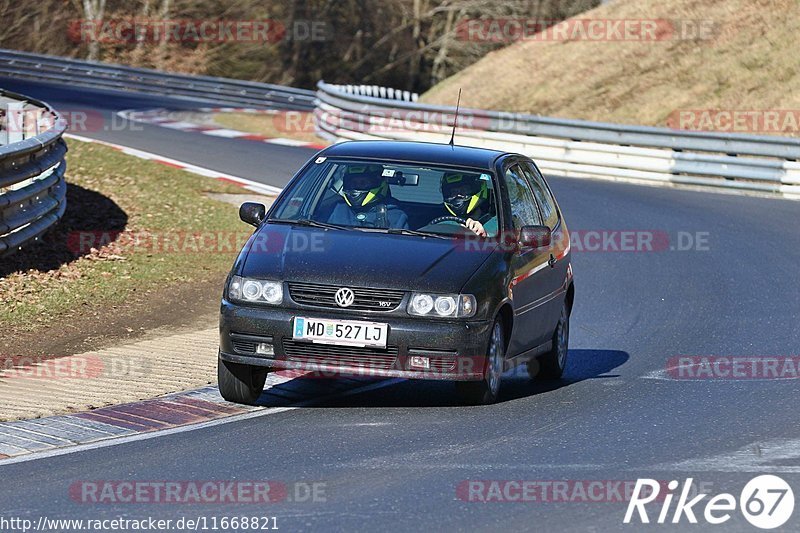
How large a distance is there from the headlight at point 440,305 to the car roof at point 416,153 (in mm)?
1515

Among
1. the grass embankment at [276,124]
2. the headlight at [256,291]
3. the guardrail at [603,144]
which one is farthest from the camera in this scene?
the grass embankment at [276,124]

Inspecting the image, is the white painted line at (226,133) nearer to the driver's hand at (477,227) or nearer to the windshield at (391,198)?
the windshield at (391,198)

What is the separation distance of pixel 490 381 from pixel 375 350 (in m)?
0.87

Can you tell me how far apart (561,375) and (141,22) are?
45.2 metres

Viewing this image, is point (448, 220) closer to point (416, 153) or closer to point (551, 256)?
point (416, 153)

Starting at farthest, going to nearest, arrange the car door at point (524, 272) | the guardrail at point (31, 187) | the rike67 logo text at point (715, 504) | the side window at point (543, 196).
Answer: the guardrail at point (31, 187)
the side window at point (543, 196)
the car door at point (524, 272)
the rike67 logo text at point (715, 504)

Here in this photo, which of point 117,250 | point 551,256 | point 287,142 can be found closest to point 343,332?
point 551,256

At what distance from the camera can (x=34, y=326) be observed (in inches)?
474

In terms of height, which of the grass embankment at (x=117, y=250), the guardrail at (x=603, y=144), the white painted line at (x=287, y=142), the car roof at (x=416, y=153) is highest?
the car roof at (x=416, y=153)

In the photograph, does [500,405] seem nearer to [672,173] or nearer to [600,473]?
[600,473]

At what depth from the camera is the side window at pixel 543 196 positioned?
10.5m

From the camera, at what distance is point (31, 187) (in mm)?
14156

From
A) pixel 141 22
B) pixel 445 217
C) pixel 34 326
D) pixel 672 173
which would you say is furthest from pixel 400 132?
pixel 141 22

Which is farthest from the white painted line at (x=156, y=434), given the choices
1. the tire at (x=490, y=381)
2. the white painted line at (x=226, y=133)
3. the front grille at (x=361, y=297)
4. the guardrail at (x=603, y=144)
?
the white painted line at (x=226, y=133)
